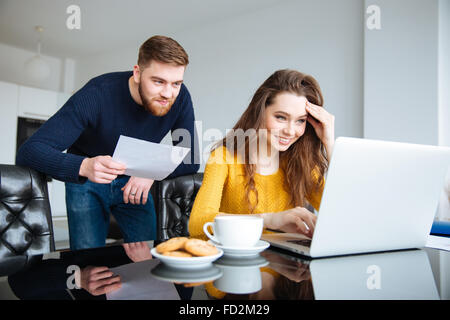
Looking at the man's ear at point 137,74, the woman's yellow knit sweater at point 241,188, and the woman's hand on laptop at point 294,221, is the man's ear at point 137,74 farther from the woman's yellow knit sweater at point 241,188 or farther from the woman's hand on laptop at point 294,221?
the woman's hand on laptop at point 294,221

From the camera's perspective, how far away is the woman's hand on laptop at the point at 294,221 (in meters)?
→ 0.83

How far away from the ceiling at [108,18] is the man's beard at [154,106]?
2.52 meters

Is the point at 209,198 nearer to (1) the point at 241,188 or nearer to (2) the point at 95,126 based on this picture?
(1) the point at 241,188

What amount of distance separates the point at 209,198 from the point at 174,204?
384 millimetres

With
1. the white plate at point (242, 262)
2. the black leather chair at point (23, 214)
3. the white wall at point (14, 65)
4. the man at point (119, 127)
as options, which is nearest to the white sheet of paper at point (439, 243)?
the white plate at point (242, 262)

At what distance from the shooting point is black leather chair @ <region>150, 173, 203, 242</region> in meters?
1.44

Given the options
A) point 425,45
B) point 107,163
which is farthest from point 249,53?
point 107,163

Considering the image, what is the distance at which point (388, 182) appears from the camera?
2.34 ft

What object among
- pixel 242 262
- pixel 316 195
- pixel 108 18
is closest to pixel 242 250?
pixel 242 262

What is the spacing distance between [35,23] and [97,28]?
72cm

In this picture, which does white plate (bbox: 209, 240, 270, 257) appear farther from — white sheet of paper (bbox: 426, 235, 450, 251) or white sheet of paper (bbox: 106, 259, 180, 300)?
white sheet of paper (bbox: 426, 235, 450, 251)

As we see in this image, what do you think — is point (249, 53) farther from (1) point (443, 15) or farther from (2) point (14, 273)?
(2) point (14, 273)

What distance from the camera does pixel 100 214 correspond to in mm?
1631

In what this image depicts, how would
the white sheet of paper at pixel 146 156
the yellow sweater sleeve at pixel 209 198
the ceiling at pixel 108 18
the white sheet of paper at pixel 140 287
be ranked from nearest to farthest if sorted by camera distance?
the white sheet of paper at pixel 140 287 → the yellow sweater sleeve at pixel 209 198 → the white sheet of paper at pixel 146 156 → the ceiling at pixel 108 18
